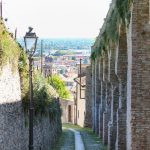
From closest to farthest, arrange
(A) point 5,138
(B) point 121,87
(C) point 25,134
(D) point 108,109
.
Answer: (A) point 5,138, (C) point 25,134, (B) point 121,87, (D) point 108,109

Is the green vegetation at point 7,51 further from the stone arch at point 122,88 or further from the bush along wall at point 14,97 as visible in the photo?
the stone arch at point 122,88

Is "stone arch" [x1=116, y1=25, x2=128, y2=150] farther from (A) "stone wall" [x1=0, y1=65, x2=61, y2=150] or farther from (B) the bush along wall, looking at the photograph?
(A) "stone wall" [x1=0, y1=65, x2=61, y2=150]

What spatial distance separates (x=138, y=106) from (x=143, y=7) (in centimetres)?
288

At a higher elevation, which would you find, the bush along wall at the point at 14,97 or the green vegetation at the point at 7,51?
the green vegetation at the point at 7,51

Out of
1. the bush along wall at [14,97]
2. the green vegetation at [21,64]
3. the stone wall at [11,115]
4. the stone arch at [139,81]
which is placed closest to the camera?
the stone wall at [11,115]

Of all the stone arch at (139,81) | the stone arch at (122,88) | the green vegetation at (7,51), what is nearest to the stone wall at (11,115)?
the green vegetation at (7,51)

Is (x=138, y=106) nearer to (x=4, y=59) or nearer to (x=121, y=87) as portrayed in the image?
(x=4, y=59)

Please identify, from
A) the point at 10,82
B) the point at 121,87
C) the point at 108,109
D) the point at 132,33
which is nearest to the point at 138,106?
the point at 132,33

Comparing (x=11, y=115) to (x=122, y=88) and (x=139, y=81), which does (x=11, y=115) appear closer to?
(x=139, y=81)

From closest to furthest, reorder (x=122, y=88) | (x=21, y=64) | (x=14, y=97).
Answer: (x=14, y=97) < (x=21, y=64) < (x=122, y=88)

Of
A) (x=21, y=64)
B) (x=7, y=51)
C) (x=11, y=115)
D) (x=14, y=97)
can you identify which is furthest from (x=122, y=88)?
(x=7, y=51)

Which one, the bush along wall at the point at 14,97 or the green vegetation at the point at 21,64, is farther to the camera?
the green vegetation at the point at 21,64

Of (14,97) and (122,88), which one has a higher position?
(122,88)

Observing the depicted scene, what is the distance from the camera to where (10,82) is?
19719mm
